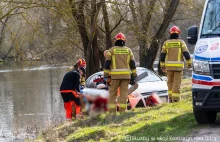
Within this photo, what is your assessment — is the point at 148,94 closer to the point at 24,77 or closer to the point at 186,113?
the point at 186,113

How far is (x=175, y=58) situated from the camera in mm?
10578

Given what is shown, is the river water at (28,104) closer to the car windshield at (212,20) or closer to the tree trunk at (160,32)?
the tree trunk at (160,32)

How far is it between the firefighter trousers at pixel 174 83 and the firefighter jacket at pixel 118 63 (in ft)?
4.22

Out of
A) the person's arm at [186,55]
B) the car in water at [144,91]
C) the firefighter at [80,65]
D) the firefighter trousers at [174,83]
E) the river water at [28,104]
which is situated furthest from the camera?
the river water at [28,104]

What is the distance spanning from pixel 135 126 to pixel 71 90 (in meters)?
3.84

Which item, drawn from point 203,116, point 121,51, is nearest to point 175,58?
point 121,51

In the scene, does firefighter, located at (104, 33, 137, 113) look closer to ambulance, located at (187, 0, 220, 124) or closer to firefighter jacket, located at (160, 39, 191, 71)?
firefighter jacket, located at (160, 39, 191, 71)

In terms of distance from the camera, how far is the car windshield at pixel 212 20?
7441 millimetres

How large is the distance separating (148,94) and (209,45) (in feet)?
17.5

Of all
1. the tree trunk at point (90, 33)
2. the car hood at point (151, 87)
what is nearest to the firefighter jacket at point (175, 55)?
the car hood at point (151, 87)

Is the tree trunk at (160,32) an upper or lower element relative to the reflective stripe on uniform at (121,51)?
upper

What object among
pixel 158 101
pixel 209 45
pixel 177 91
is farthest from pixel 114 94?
pixel 209 45

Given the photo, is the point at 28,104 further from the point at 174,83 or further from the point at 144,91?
the point at 174,83

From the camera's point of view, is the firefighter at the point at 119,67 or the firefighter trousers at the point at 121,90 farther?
the firefighter trousers at the point at 121,90
